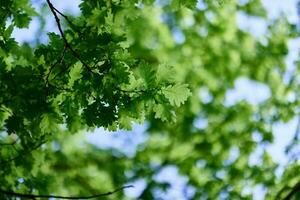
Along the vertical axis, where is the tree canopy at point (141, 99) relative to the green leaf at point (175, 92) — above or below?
above

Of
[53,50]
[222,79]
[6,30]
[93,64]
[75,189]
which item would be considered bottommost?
[93,64]

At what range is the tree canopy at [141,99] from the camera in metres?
2.74

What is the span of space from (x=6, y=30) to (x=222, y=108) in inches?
225

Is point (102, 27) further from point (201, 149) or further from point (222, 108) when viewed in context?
point (222, 108)

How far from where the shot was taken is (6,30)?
9.95 ft

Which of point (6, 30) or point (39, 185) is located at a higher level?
point (6, 30)

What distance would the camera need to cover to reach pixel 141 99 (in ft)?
8.93

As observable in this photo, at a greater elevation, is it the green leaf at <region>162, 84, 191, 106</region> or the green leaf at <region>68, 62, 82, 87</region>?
the green leaf at <region>68, 62, 82, 87</region>

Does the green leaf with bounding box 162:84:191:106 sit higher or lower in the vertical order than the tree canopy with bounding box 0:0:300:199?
lower

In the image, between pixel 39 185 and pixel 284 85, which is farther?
pixel 284 85

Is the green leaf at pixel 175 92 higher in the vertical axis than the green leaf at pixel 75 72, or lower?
lower

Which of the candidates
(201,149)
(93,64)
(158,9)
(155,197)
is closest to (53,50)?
Answer: (93,64)

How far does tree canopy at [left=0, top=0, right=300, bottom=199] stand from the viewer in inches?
108

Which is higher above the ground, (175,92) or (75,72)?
(75,72)
